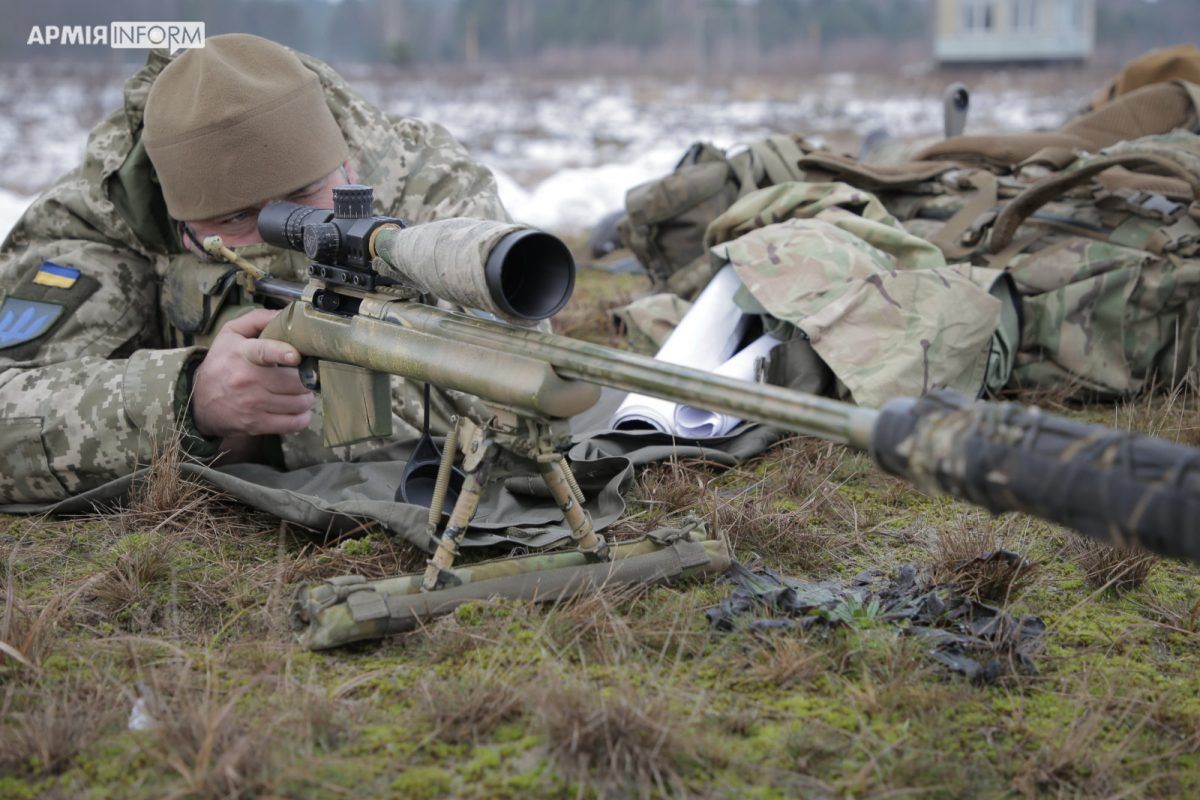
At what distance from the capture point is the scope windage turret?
231 cm

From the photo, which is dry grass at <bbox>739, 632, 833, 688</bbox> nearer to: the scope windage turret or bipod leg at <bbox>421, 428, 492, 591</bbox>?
bipod leg at <bbox>421, 428, 492, 591</bbox>

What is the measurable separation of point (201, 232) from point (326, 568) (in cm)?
123

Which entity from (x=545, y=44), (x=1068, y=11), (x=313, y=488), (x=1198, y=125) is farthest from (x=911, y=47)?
(x=313, y=488)

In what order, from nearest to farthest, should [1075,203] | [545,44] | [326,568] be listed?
[326,568] → [1075,203] → [545,44]

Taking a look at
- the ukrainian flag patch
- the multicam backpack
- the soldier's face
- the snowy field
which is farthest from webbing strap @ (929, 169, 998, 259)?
the snowy field

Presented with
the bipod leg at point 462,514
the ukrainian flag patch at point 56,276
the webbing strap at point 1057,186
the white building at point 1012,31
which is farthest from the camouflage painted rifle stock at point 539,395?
the white building at point 1012,31

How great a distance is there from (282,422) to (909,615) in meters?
1.83

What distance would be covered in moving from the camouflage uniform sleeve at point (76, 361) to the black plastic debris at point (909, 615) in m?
1.78

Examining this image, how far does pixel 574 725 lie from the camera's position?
2.11 m

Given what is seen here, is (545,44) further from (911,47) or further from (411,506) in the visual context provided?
(411,506)

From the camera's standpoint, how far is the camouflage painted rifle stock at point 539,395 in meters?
1.77

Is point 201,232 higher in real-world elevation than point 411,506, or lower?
higher

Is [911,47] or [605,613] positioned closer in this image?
[605,613]

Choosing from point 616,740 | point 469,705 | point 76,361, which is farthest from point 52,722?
point 76,361
